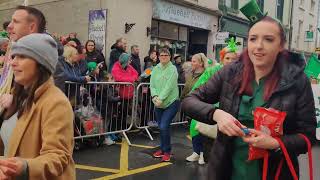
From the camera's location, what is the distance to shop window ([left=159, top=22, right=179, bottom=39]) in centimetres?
1534

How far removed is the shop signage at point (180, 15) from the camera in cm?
1471

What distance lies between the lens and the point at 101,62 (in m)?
9.88

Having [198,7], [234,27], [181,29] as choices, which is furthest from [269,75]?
[234,27]

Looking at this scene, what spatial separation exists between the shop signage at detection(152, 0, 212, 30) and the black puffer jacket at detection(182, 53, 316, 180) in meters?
12.2

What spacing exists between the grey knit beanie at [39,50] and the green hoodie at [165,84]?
16.4ft

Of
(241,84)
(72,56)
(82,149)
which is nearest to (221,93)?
(241,84)

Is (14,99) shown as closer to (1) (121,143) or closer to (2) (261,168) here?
(2) (261,168)

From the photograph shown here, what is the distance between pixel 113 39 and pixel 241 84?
10.7m

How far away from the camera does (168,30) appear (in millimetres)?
15680

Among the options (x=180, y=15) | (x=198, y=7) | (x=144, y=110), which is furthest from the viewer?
(x=198, y=7)

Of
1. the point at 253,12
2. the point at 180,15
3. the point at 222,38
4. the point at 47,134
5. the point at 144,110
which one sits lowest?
the point at 144,110

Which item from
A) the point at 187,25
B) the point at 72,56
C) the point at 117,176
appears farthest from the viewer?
the point at 187,25

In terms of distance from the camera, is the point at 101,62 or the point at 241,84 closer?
the point at 241,84

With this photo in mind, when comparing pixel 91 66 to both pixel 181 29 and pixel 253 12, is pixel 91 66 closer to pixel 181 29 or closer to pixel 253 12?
pixel 253 12
